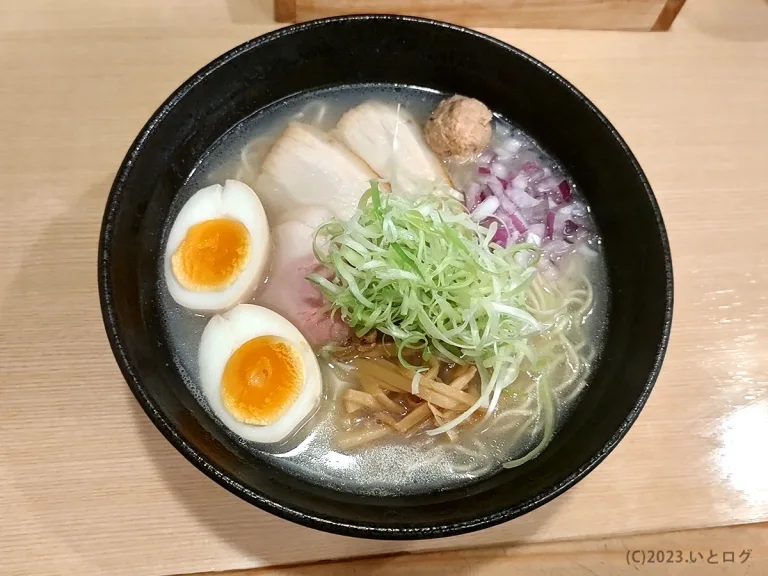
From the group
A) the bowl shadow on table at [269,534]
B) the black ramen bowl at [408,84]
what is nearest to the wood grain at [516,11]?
the black ramen bowl at [408,84]

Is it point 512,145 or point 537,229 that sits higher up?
point 512,145

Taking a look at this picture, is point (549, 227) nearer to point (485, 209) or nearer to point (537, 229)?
point (537, 229)

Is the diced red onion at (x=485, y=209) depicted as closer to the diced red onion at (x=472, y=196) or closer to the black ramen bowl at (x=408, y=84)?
the diced red onion at (x=472, y=196)

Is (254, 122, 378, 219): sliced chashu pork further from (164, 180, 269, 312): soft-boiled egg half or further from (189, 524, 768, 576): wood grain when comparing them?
(189, 524, 768, 576): wood grain

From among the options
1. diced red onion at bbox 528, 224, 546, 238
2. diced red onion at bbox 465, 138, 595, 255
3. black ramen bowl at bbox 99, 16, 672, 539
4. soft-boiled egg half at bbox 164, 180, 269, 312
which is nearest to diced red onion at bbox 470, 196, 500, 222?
diced red onion at bbox 465, 138, 595, 255

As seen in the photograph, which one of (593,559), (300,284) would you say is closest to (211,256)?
(300,284)

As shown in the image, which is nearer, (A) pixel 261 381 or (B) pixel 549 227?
(A) pixel 261 381
